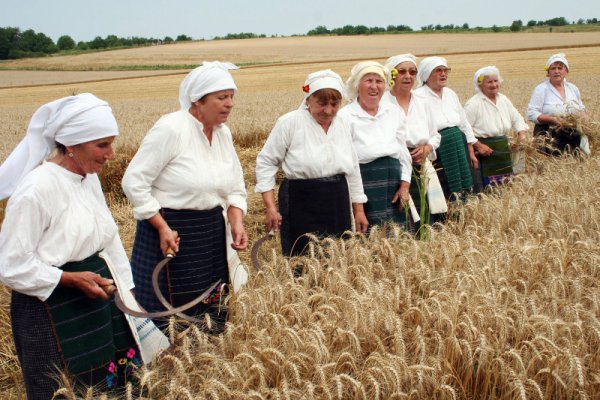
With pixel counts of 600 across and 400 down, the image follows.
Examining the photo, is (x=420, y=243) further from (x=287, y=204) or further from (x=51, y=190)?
(x=51, y=190)

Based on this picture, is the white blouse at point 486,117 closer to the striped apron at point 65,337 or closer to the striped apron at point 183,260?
the striped apron at point 183,260

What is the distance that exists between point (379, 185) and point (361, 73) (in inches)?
32.7

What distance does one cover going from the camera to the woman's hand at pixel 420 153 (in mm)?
5246

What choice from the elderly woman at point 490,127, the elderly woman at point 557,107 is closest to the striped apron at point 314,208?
the elderly woman at point 490,127

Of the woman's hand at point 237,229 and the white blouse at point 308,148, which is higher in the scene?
the white blouse at point 308,148

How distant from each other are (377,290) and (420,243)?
106 centimetres

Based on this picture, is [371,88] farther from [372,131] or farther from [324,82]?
[324,82]

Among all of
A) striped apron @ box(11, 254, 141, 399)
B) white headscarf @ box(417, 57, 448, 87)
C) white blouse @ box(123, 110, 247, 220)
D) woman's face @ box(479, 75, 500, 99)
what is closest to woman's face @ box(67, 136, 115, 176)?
striped apron @ box(11, 254, 141, 399)

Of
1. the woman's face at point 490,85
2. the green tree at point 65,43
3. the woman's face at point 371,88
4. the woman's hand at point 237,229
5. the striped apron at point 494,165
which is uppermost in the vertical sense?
the green tree at point 65,43

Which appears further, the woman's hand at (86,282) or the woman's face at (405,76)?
the woman's face at (405,76)

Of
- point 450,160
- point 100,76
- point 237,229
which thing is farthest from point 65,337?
point 100,76

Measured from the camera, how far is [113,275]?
2879 millimetres

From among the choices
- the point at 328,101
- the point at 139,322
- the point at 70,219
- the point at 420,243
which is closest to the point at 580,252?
the point at 420,243

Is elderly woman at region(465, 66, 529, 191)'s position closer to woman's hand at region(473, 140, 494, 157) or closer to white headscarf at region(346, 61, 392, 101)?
woman's hand at region(473, 140, 494, 157)
